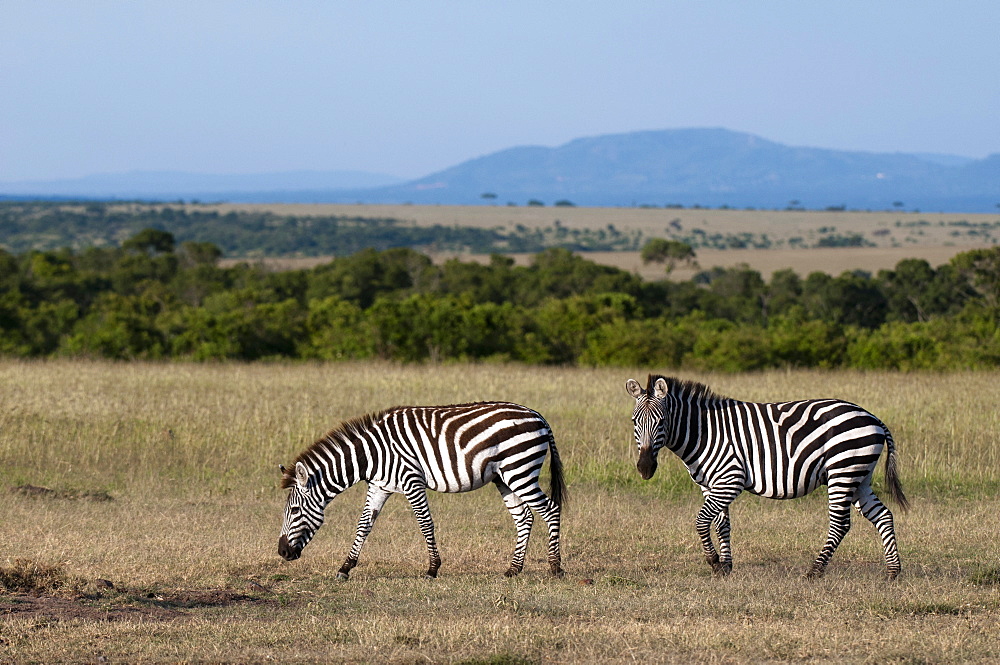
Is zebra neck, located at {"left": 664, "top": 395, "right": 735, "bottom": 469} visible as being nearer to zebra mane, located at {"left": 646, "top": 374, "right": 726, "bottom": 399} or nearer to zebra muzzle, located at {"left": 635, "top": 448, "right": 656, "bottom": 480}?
zebra mane, located at {"left": 646, "top": 374, "right": 726, "bottom": 399}

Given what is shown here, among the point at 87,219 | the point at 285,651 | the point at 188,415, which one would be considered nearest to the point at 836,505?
the point at 285,651

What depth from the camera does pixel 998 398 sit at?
19938 mm

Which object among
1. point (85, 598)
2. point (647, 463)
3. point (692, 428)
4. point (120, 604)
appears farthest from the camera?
point (692, 428)

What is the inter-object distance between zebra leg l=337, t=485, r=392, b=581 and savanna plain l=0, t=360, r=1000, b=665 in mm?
186

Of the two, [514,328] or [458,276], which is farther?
[458,276]

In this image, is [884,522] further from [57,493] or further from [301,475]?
[57,493]

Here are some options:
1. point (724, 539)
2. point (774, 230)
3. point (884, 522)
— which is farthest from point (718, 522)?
point (774, 230)

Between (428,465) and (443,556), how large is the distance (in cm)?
138

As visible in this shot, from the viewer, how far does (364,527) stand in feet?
30.0

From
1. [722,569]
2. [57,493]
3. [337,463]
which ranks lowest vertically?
[57,493]

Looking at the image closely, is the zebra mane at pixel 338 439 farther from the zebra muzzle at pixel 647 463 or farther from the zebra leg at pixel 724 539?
the zebra leg at pixel 724 539

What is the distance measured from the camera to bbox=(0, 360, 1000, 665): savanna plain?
6.62 m

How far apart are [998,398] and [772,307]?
87.5 feet

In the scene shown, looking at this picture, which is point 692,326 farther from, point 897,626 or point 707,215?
point 707,215
